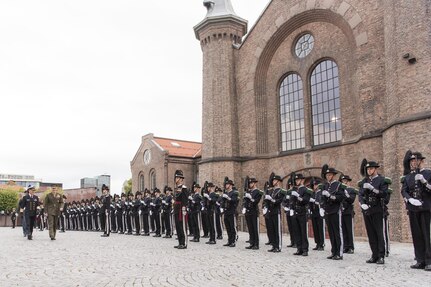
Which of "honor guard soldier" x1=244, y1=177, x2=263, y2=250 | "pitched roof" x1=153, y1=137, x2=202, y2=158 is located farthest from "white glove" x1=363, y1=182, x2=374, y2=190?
"pitched roof" x1=153, y1=137, x2=202, y2=158

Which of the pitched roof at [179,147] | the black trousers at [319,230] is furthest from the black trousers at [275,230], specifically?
the pitched roof at [179,147]

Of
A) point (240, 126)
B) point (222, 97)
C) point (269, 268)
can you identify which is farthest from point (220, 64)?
point (269, 268)

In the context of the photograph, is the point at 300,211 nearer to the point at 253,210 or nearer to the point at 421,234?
the point at 253,210

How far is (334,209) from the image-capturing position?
992 cm

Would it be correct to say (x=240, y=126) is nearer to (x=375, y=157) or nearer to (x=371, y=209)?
(x=375, y=157)

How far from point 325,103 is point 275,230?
38.5 ft

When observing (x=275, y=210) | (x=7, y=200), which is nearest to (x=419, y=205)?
(x=275, y=210)

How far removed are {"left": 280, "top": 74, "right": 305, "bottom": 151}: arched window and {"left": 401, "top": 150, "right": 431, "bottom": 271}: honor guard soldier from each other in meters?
14.4

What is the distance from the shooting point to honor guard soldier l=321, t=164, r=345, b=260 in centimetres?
961

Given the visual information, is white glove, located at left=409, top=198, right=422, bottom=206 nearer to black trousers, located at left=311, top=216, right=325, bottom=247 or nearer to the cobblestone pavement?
the cobblestone pavement

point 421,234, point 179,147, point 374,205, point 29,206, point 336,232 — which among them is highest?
point 179,147

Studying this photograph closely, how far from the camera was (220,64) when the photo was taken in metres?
25.3

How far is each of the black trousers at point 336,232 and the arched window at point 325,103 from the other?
11379 mm

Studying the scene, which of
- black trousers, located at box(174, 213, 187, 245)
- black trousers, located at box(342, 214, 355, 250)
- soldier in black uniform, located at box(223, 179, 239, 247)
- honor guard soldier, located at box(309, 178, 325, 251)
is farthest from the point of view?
soldier in black uniform, located at box(223, 179, 239, 247)
